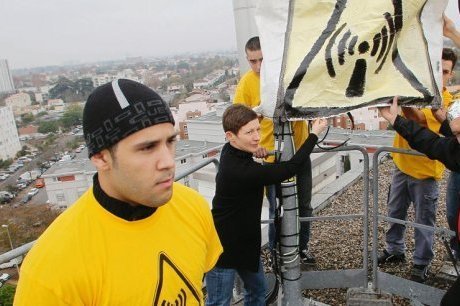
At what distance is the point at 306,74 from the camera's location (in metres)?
2.29

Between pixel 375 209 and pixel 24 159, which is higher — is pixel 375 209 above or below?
above

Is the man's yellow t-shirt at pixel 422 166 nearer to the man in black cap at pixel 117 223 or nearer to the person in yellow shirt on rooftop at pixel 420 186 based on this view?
the person in yellow shirt on rooftop at pixel 420 186

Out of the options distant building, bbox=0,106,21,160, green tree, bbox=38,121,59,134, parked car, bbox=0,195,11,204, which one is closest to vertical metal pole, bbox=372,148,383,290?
parked car, bbox=0,195,11,204

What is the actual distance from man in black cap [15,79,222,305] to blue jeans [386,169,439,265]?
2.65 metres

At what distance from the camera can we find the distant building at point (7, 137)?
42.1 m

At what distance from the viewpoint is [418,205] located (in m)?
3.34

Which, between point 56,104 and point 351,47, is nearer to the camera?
point 351,47

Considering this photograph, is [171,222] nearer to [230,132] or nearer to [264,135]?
[230,132]

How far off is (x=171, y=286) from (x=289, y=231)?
4.67 feet

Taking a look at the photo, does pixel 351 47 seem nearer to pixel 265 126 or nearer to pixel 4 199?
pixel 265 126

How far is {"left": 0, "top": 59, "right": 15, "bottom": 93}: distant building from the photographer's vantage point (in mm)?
96500

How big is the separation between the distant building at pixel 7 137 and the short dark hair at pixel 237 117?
46116 millimetres

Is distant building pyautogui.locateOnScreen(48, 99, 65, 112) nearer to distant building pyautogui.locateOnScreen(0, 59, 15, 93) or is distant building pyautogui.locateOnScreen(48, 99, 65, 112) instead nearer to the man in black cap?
distant building pyautogui.locateOnScreen(0, 59, 15, 93)

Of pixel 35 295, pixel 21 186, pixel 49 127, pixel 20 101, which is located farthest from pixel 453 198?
pixel 20 101
